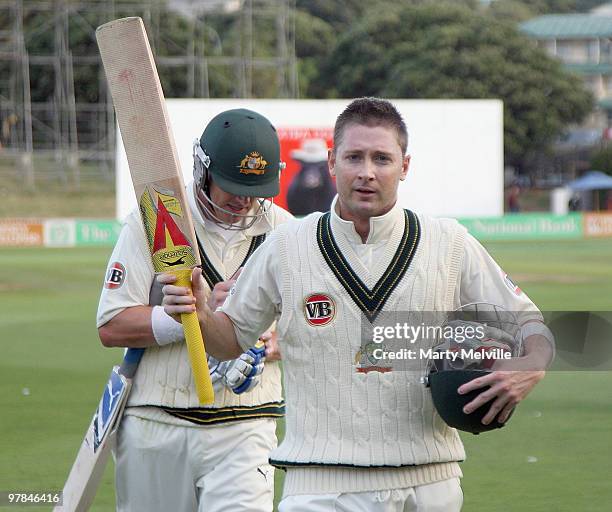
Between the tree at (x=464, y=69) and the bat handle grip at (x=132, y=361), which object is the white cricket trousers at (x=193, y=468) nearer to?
the bat handle grip at (x=132, y=361)

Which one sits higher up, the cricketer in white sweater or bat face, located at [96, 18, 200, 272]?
bat face, located at [96, 18, 200, 272]

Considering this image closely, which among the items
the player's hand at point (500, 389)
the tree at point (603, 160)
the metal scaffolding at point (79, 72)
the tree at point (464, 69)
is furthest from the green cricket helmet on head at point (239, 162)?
the tree at point (603, 160)

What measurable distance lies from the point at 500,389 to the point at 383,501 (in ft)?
1.55

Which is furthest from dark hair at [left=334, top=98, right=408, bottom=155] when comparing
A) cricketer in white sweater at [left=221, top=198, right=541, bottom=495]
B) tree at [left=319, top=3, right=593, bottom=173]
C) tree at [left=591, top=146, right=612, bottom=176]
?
tree at [left=591, top=146, right=612, bottom=176]

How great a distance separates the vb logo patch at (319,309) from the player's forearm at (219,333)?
1.06 feet

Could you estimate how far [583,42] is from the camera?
274 ft

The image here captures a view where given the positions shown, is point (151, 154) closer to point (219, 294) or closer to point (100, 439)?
point (219, 294)

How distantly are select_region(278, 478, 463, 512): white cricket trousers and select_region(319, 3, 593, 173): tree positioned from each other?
2290 inches

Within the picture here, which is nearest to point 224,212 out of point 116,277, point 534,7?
point 116,277

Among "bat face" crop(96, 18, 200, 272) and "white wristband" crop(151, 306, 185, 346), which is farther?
"white wristband" crop(151, 306, 185, 346)

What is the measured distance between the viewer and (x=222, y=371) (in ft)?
15.6

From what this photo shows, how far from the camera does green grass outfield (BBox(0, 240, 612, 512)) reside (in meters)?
7.66

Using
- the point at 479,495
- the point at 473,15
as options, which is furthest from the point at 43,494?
the point at 473,15

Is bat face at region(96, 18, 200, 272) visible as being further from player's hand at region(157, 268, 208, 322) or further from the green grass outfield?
the green grass outfield
